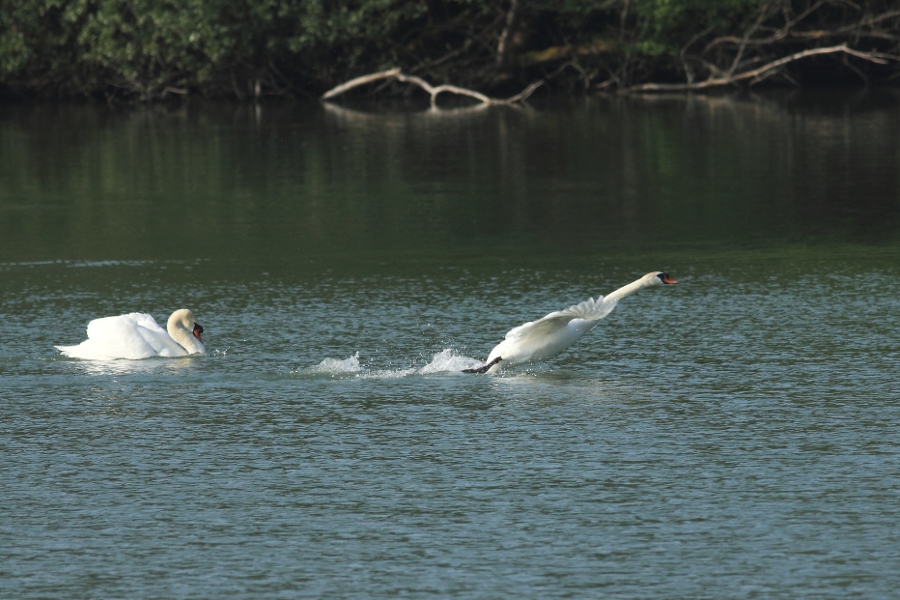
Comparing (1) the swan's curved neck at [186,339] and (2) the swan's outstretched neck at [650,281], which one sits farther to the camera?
(1) the swan's curved neck at [186,339]

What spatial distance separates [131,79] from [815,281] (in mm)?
28838

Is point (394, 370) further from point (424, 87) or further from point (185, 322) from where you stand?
point (424, 87)

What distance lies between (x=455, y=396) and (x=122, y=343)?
7.43ft

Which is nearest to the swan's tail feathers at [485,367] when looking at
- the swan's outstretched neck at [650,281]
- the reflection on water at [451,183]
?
the swan's outstretched neck at [650,281]

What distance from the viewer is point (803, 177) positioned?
61.4ft

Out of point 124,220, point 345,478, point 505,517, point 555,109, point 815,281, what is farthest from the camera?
Result: point 555,109

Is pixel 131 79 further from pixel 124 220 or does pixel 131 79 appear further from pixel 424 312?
pixel 424 312

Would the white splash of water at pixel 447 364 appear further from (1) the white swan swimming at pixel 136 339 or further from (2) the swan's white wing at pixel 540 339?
(1) the white swan swimming at pixel 136 339

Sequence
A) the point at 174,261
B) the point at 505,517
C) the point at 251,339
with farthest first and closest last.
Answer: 1. the point at 174,261
2. the point at 251,339
3. the point at 505,517

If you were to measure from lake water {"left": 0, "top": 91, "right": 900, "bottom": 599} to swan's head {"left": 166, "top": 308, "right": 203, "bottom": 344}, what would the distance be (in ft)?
0.93

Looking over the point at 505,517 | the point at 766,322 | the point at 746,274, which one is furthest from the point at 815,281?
the point at 505,517

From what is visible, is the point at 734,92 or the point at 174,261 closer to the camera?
the point at 174,261

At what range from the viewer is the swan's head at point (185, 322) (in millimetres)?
Result: 9805

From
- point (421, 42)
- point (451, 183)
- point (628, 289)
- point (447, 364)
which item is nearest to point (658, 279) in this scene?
point (628, 289)
